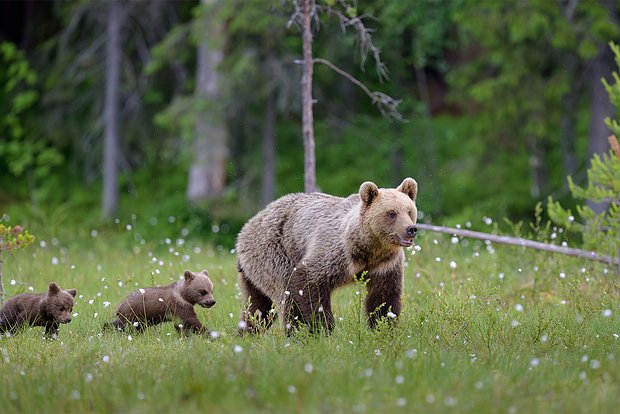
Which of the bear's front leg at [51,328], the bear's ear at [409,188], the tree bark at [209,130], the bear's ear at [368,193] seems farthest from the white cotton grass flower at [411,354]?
the tree bark at [209,130]

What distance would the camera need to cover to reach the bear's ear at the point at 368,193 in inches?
300

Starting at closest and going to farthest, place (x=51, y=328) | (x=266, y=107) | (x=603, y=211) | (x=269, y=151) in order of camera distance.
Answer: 1. (x=51, y=328)
2. (x=603, y=211)
3. (x=266, y=107)
4. (x=269, y=151)

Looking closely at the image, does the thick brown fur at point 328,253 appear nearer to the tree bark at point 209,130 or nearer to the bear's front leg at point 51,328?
the bear's front leg at point 51,328

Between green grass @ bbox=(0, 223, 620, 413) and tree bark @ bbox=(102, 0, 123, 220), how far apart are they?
9871mm

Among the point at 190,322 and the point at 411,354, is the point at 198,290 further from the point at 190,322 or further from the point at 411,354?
the point at 411,354

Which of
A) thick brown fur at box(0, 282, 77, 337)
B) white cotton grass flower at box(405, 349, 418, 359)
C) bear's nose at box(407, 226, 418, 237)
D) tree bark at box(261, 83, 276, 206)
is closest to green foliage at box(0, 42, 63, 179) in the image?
tree bark at box(261, 83, 276, 206)

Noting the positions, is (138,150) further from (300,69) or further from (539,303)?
(539,303)

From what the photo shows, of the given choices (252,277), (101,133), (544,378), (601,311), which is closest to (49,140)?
(101,133)

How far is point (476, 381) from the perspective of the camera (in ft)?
19.5

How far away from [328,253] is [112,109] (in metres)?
13.6

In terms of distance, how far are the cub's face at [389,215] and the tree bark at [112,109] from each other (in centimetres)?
1315

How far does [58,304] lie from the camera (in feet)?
26.5

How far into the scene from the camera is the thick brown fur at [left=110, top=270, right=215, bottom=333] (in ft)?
27.3

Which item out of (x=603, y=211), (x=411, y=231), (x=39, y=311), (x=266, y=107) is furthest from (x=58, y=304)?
(x=266, y=107)
